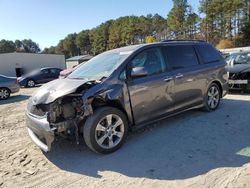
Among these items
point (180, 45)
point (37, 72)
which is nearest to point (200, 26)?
point (37, 72)

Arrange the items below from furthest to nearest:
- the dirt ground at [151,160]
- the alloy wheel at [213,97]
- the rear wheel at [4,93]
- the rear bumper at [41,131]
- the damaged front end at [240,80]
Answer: the rear wheel at [4,93] < the damaged front end at [240,80] < the alloy wheel at [213,97] < the rear bumper at [41,131] < the dirt ground at [151,160]

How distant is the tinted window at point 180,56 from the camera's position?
18.5ft

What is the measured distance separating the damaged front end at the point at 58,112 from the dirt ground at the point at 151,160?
0.43 meters

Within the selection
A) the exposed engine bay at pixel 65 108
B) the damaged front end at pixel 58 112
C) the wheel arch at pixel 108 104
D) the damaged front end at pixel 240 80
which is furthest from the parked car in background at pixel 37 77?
the wheel arch at pixel 108 104

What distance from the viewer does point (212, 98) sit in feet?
22.1

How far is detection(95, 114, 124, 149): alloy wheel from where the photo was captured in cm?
444

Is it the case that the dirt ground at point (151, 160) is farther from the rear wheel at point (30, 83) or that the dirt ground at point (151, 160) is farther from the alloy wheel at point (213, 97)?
the rear wheel at point (30, 83)

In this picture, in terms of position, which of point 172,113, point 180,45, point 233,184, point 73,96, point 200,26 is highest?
point 200,26

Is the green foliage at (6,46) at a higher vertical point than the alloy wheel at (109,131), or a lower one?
higher

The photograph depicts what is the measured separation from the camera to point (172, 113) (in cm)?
553

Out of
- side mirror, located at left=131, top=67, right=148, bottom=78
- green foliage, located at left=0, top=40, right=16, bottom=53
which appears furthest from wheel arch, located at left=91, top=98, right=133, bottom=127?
green foliage, located at left=0, top=40, right=16, bottom=53

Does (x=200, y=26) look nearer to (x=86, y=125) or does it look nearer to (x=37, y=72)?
(x=37, y=72)

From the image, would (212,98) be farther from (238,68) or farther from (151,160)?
(151,160)

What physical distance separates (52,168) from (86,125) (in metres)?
0.83
